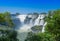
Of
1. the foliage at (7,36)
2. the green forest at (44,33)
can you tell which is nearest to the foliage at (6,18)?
the green forest at (44,33)

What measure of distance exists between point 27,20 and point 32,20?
624mm

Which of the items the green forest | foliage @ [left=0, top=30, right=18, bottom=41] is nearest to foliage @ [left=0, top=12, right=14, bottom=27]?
the green forest

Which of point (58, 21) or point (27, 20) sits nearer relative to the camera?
point (58, 21)

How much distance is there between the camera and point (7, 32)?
6359 mm

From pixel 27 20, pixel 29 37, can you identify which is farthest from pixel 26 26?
pixel 29 37

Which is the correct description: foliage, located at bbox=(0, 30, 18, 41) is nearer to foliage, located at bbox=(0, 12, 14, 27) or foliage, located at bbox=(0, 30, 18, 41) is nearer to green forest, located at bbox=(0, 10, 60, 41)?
green forest, located at bbox=(0, 10, 60, 41)

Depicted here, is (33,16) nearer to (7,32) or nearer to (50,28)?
(50,28)

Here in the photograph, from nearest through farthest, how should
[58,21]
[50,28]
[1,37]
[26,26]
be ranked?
[1,37]
[58,21]
[50,28]
[26,26]

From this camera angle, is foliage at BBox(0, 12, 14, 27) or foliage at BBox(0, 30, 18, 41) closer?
foliage at BBox(0, 30, 18, 41)

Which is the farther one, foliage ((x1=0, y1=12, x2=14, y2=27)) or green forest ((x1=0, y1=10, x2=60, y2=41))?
foliage ((x1=0, y1=12, x2=14, y2=27))

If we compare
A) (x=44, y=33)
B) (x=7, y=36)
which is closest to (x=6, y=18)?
(x=44, y=33)

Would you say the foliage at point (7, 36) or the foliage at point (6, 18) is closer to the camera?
the foliage at point (7, 36)

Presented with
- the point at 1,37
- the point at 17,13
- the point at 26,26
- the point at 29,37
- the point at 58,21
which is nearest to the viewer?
the point at 1,37

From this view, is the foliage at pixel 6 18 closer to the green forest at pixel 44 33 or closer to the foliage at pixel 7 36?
the green forest at pixel 44 33
